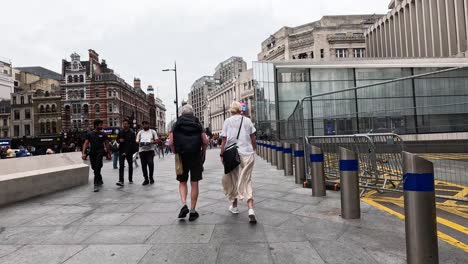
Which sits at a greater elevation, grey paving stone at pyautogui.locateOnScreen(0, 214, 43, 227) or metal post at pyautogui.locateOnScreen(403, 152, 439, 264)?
metal post at pyautogui.locateOnScreen(403, 152, 439, 264)

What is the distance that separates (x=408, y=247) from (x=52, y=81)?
→ 86.0 metres

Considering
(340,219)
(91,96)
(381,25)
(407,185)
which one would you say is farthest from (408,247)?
(91,96)

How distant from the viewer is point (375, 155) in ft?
20.1

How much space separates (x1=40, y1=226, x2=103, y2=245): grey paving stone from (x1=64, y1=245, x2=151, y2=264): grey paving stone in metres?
0.42

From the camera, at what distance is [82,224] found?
4.41 metres

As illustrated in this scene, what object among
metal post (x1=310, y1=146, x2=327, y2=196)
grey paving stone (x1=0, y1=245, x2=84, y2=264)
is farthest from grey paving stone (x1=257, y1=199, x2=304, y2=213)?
grey paving stone (x1=0, y1=245, x2=84, y2=264)

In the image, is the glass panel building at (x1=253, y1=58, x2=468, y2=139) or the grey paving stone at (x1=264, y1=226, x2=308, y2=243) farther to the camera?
the glass panel building at (x1=253, y1=58, x2=468, y2=139)

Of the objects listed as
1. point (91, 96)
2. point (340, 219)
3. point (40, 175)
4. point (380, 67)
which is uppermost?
point (91, 96)

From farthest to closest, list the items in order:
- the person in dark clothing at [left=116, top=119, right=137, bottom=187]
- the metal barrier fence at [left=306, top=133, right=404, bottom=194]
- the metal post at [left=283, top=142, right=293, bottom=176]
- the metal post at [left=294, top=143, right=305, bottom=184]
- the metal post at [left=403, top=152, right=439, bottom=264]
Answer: the metal post at [left=283, top=142, right=293, bottom=176] → the person in dark clothing at [left=116, top=119, right=137, bottom=187] → the metal post at [left=294, top=143, right=305, bottom=184] → the metal barrier fence at [left=306, top=133, right=404, bottom=194] → the metal post at [left=403, top=152, right=439, bottom=264]

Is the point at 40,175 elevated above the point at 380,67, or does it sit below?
below

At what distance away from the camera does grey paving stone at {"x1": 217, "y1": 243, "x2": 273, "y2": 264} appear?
2.94m

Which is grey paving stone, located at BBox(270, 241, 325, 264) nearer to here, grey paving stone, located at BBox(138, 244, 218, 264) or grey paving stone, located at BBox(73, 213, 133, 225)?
grey paving stone, located at BBox(138, 244, 218, 264)

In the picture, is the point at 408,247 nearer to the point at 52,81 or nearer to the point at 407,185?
the point at 407,185

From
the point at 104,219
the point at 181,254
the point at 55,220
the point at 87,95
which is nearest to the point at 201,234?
the point at 181,254
